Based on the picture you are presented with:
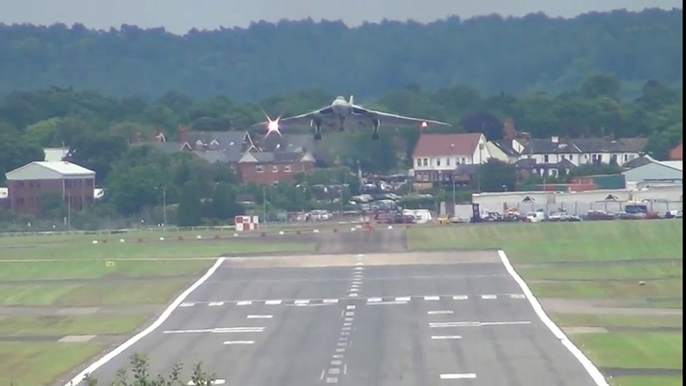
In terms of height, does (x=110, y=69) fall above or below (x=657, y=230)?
above

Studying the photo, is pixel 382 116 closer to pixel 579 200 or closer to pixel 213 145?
pixel 579 200

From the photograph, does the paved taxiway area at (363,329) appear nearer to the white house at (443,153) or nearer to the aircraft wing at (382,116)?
the aircraft wing at (382,116)

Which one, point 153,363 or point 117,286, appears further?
point 117,286

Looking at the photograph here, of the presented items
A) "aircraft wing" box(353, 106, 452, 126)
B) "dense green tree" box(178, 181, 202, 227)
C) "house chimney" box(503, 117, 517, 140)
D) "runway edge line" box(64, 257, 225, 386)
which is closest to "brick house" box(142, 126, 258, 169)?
"dense green tree" box(178, 181, 202, 227)

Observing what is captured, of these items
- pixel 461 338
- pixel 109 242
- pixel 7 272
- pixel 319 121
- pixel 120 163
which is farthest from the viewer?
pixel 120 163

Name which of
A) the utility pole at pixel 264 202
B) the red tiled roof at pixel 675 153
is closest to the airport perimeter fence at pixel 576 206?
the red tiled roof at pixel 675 153

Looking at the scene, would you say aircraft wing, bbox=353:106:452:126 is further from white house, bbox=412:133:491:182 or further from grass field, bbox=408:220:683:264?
white house, bbox=412:133:491:182

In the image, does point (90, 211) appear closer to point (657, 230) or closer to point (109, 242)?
point (109, 242)

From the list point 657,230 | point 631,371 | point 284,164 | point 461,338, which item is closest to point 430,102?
point 284,164

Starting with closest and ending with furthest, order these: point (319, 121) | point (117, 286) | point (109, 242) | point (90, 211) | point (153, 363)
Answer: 1. point (153, 363)
2. point (117, 286)
3. point (319, 121)
4. point (109, 242)
5. point (90, 211)
